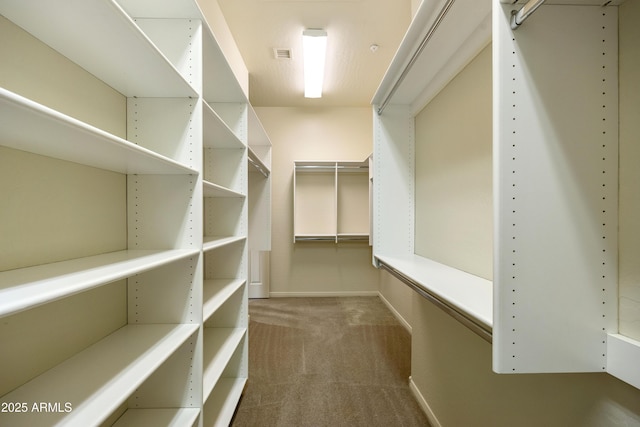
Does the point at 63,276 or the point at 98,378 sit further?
the point at 98,378

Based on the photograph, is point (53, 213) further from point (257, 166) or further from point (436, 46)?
point (257, 166)

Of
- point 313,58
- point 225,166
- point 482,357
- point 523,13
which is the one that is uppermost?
point 313,58

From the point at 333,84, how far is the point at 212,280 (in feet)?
9.39

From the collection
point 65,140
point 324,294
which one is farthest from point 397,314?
point 65,140

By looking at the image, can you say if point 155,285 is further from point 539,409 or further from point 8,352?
point 539,409

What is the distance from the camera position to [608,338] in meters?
0.68

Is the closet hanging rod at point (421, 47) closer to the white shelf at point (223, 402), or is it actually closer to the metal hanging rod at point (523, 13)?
the metal hanging rod at point (523, 13)

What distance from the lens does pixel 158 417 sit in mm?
1165

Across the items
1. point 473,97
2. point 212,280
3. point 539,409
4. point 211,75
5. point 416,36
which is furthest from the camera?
point 212,280

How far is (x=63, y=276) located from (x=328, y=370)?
206cm

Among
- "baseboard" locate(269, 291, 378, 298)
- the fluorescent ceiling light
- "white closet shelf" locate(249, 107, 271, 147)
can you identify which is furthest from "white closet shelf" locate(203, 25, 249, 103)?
"baseboard" locate(269, 291, 378, 298)

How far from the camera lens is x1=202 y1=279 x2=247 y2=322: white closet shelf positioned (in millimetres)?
1373

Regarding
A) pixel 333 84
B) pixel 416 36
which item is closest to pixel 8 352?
pixel 416 36

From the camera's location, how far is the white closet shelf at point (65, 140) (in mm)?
539
